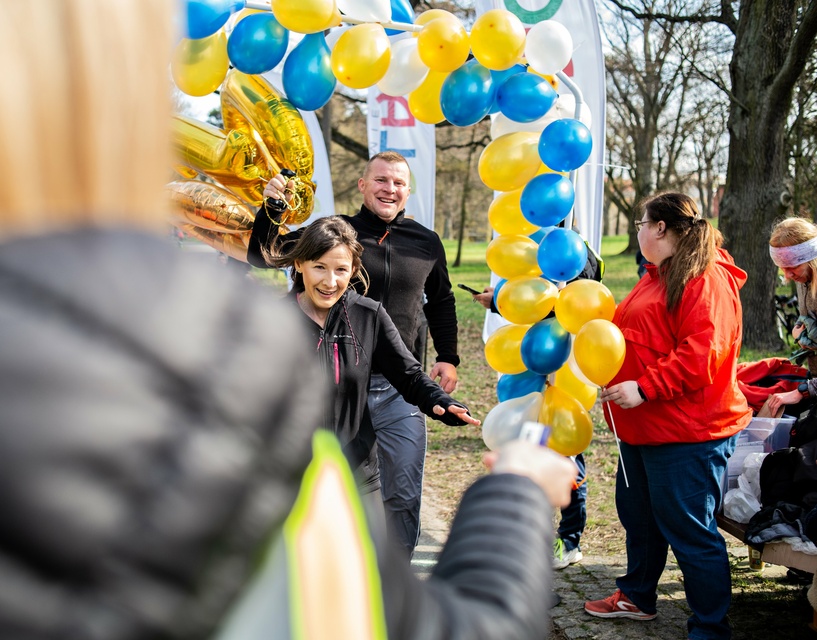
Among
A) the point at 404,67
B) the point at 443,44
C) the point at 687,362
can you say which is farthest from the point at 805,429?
the point at 404,67

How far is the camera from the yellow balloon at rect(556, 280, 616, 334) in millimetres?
3586

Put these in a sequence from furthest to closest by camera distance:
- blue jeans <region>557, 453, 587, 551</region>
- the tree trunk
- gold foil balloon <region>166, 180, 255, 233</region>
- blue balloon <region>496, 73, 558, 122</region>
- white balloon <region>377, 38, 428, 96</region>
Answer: the tree trunk < gold foil balloon <region>166, 180, 255, 233</region> < blue jeans <region>557, 453, 587, 551</region> < white balloon <region>377, 38, 428, 96</region> < blue balloon <region>496, 73, 558, 122</region>

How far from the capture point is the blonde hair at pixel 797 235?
3955mm

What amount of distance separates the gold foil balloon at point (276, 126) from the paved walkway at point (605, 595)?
2124 mm

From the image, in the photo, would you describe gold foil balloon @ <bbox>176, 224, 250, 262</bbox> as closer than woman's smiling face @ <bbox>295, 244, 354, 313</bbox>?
No

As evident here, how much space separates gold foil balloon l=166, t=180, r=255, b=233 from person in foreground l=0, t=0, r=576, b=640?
14.3 ft

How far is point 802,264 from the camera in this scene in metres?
3.99

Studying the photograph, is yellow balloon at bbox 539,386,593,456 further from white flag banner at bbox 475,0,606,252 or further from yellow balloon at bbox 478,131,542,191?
white flag banner at bbox 475,0,606,252

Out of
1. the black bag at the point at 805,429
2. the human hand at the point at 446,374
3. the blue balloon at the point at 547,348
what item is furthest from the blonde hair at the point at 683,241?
the human hand at the point at 446,374

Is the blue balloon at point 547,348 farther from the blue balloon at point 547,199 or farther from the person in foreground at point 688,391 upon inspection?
the blue balloon at point 547,199

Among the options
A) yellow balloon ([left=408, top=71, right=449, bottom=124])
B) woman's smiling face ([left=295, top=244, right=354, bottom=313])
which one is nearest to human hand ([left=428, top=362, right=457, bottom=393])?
woman's smiling face ([left=295, top=244, right=354, bottom=313])

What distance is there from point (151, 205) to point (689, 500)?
341 centimetres

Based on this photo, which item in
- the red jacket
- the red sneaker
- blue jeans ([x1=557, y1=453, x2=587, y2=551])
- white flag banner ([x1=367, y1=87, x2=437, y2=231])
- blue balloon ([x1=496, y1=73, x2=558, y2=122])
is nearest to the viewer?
the red jacket

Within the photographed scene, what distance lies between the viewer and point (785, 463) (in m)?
3.71
